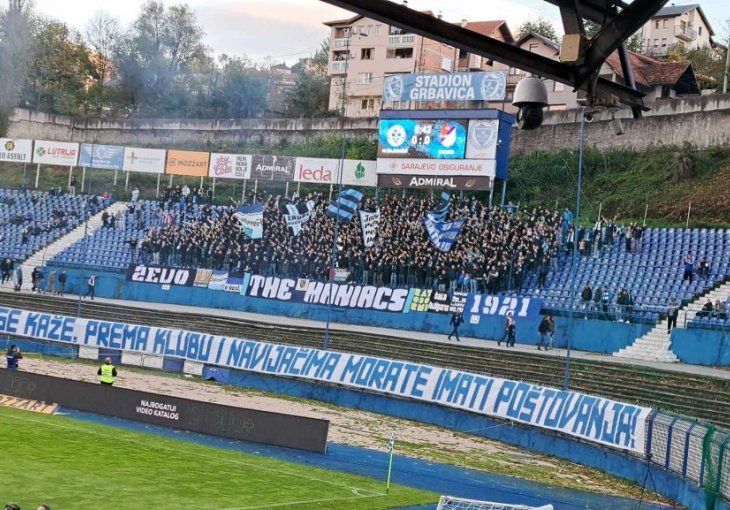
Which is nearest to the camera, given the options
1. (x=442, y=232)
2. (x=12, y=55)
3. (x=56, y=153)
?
(x=442, y=232)

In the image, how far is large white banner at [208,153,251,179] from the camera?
226 feet

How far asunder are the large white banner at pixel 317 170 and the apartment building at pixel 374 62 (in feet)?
77.3

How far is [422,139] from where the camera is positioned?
60.0 meters

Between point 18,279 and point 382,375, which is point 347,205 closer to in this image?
point 382,375

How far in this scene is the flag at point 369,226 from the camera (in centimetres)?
5762

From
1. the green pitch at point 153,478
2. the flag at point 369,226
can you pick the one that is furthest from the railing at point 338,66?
the green pitch at point 153,478

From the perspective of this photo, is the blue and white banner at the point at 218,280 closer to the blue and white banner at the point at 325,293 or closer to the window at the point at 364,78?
the blue and white banner at the point at 325,293

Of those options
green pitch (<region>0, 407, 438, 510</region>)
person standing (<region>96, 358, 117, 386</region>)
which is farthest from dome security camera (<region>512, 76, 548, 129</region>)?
person standing (<region>96, 358, 117, 386</region>)

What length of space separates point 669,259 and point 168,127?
48052 millimetres

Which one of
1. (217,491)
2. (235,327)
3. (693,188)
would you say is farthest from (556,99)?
(217,491)

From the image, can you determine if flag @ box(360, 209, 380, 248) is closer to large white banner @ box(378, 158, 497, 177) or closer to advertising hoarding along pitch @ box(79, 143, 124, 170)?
large white banner @ box(378, 158, 497, 177)

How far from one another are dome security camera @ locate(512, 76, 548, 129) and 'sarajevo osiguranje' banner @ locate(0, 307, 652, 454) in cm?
1963

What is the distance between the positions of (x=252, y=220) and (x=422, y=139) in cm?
1096

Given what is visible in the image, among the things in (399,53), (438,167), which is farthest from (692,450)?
(399,53)
